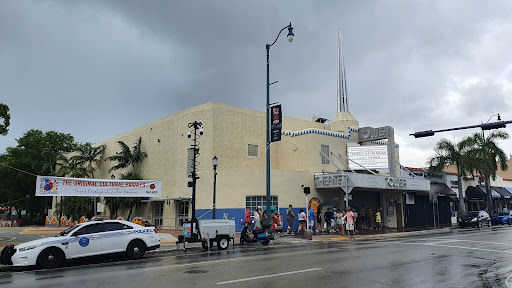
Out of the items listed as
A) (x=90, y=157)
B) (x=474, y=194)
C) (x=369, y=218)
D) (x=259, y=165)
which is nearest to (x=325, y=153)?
(x=259, y=165)

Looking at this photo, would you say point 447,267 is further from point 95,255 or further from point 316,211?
point 316,211

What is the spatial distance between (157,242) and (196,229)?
2.11m

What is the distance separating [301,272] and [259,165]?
68.8ft

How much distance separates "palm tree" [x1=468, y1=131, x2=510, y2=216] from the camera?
121 feet

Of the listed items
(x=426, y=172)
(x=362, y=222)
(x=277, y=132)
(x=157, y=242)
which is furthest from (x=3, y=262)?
(x=426, y=172)

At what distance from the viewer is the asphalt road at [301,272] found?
347 inches

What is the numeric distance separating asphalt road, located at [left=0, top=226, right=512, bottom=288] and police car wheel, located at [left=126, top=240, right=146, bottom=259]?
67 centimetres

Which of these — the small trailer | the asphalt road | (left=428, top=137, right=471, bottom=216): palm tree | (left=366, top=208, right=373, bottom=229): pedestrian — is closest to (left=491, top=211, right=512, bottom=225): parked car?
(left=428, top=137, right=471, bottom=216): palm tree

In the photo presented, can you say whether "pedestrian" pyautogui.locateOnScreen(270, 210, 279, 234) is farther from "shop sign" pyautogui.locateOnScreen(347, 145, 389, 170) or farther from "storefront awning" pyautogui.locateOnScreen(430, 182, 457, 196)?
"storefront awning" pyautogui.locateOnScreen(430, 182, 457, 196)

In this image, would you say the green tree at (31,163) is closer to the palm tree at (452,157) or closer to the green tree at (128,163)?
the green tree at (128,163)

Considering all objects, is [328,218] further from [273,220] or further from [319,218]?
[273,220]

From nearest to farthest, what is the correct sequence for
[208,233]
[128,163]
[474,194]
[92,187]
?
[208,233] < [92,187] < [128,163] < [474,194]

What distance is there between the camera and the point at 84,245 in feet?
43.0

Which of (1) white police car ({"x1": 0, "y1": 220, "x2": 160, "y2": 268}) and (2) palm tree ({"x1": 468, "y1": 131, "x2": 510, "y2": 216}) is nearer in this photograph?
(1) white police car ({"x1": 0, "y1": 220, "x2": 160, "y2": 268})
